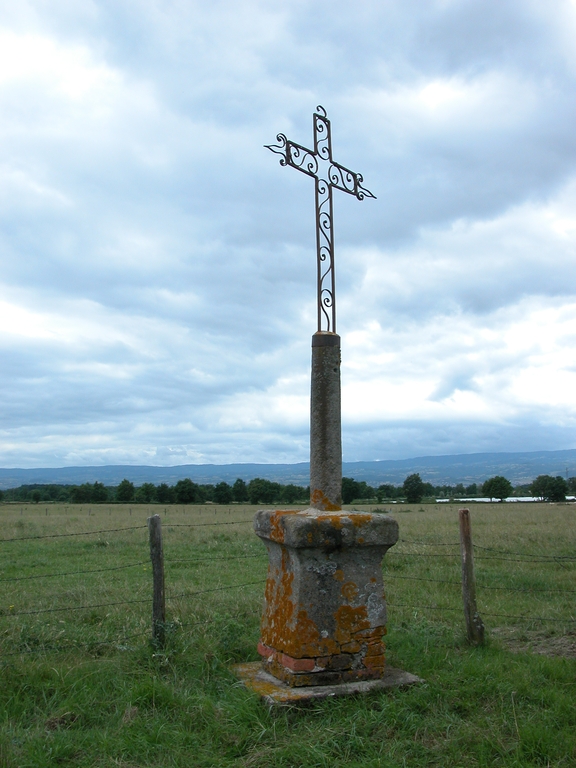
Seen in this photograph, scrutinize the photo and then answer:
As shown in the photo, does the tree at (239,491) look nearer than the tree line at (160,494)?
No

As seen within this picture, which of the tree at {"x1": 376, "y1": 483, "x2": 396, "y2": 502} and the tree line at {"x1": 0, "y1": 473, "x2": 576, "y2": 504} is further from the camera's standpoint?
the tree at {"x1": 376, "y1": 483, "x2": 396, "y2": 502}

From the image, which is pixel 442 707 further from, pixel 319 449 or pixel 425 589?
pixel 425 589

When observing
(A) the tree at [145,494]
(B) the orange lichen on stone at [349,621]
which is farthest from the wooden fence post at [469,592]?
(A) the tree at [145,494]

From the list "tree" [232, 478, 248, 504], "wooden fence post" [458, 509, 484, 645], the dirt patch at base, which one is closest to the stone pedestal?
"wooden fence post" [458, 509, 484, 645]

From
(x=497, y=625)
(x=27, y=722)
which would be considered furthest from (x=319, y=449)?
(x=497, y=625)

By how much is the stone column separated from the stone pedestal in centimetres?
26

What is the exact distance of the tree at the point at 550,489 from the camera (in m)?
61.8

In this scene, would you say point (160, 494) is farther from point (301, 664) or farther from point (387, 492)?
point (301, 664)

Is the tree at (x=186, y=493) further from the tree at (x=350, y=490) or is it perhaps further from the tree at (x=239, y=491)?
the tree at (x=350, y=490)

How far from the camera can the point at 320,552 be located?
4.72m

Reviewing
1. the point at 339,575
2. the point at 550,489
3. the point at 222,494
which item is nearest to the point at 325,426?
the point at 339,575

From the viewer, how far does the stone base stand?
4344 millimetres

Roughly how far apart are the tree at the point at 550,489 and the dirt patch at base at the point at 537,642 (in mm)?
58347

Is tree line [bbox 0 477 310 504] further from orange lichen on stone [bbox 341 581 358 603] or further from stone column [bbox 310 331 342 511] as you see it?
orange lichen on stone [bbox 341 581 358 603]
